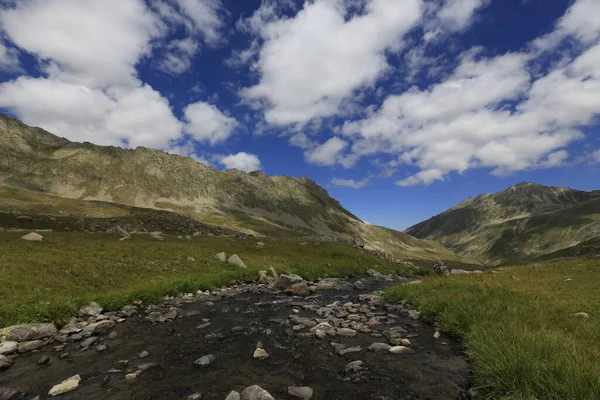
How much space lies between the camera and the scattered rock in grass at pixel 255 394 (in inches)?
351

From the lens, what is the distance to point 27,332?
1425cm

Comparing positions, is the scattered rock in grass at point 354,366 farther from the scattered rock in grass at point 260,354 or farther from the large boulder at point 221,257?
the large boulder at point 221,257

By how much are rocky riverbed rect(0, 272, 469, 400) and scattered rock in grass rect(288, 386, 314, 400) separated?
0.10 ft

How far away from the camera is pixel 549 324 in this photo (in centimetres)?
1231

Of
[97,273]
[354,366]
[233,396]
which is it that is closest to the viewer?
[233,396]

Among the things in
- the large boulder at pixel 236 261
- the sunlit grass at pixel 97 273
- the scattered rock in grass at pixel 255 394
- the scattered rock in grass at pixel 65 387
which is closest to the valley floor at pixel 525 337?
the scattered rock in grass at pixel 255 394

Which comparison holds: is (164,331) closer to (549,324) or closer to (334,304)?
(334,304)

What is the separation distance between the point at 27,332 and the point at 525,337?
1966 cm

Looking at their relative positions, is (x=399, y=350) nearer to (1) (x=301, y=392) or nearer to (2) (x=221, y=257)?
(1) (x=301, y=392)

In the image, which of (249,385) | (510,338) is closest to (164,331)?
(249,385)

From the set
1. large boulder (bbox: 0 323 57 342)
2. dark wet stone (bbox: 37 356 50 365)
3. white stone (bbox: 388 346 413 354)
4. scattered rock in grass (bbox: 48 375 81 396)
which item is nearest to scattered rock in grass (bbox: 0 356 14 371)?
dark wet stone (bbox: 37 356 50 365)

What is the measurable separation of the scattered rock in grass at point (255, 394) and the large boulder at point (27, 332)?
37.1 feet

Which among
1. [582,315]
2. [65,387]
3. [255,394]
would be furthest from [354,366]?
[582,315]

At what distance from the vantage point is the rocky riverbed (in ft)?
32.1
